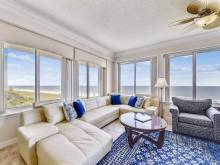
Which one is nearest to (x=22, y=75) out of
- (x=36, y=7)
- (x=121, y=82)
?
(x=36, y=7)

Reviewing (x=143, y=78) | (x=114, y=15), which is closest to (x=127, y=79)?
(x=143, y=78)

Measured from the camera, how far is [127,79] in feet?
17.5

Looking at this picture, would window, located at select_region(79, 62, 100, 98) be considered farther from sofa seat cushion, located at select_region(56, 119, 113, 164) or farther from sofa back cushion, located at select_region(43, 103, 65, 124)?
sofa seat cushion, located at select_region(56, 119, 113, 164)

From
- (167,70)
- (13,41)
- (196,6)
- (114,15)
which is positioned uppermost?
(114,15)

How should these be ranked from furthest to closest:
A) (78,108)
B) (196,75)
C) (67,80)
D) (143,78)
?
(143,78) < (196,75) < (67,80) < (78,108)

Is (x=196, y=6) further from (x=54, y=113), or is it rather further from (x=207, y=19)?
(x=54, y=113)

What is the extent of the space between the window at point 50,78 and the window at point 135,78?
2.93 m

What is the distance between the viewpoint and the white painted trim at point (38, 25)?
215 centimetres

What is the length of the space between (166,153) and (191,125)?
3.72 feet

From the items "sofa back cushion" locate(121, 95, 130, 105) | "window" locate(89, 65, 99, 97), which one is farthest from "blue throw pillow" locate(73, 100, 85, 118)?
"sofa back cushion" locate(121, 95, 130, 105)

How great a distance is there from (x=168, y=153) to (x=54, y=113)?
2233 mm

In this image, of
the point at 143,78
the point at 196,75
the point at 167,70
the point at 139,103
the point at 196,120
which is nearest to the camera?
the point at 196,120

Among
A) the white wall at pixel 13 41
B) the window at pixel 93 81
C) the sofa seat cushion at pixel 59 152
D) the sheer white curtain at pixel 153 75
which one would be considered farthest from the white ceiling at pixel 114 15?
the sofa seat cushion at pixel 59 152

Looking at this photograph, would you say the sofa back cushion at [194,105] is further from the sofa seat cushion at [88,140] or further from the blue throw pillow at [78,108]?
the blue throw pillow at [78,108]
